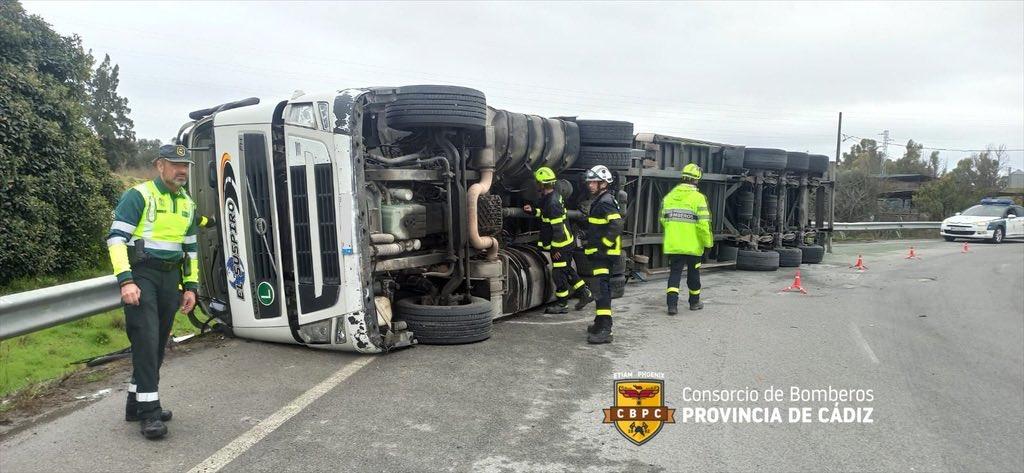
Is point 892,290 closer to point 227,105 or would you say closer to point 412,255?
point 412,255

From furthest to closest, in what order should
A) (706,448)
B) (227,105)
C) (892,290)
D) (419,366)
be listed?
(892,290), (227,105), (419,366), (706,448)

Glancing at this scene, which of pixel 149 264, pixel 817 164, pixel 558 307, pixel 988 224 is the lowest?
pixel 988 224

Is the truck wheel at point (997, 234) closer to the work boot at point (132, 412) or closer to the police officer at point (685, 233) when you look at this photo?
the police officer at point (685, 233)

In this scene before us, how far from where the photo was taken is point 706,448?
395cm

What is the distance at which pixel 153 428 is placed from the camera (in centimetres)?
374

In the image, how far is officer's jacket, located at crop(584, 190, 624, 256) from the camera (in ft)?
22.5

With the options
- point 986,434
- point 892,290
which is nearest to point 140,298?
point 986,434

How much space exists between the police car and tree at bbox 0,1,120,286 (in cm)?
2491

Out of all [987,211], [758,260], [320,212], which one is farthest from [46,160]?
[987,211]

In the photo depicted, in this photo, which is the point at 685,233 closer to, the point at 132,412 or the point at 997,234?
the point at 132,412

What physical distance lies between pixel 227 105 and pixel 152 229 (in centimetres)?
268

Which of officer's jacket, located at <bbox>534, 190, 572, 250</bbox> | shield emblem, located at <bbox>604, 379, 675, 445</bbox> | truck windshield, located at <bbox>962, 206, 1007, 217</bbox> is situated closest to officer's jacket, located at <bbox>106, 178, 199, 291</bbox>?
shield emblem, located at <bbox>604, 379, 675, 445</bbox>

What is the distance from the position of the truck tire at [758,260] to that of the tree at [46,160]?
11.6m

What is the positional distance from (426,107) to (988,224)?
77.4 feet
